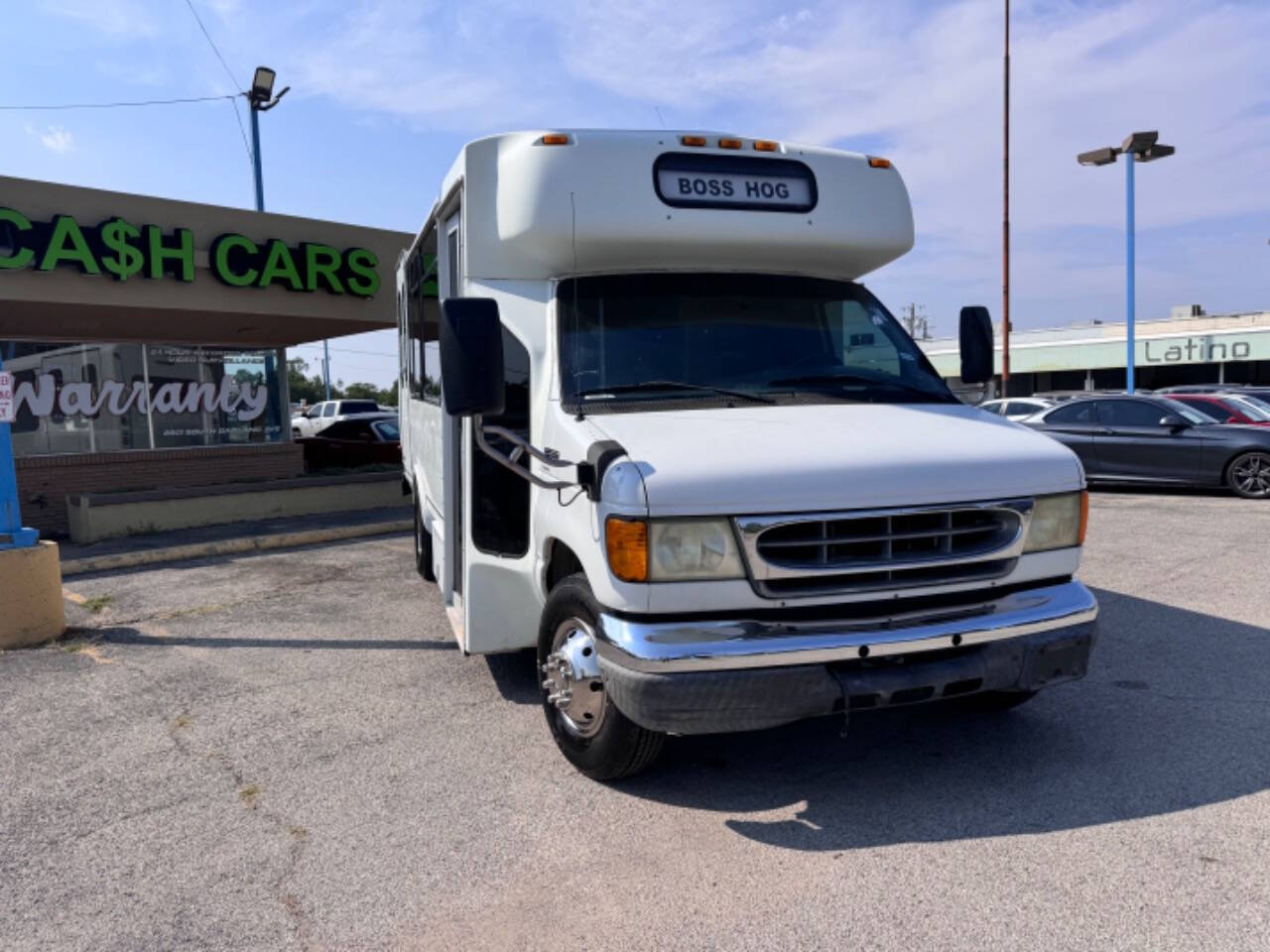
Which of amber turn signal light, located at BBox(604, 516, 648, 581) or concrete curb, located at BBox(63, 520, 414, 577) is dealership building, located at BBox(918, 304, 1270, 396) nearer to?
concrete curb, located at BBox(63, 520, 414, 577)

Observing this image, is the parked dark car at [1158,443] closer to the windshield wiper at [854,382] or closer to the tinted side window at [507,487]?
the windshield wiper at [854,382]

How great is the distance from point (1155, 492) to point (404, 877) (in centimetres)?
1394

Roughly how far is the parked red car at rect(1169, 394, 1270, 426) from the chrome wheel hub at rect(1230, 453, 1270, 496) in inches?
33.0

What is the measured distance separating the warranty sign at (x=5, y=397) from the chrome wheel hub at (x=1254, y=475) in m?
14.0

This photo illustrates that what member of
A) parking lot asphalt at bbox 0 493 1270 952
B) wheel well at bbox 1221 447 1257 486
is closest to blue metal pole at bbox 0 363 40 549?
parking lot asphalt at bbox 0 493 1270 952

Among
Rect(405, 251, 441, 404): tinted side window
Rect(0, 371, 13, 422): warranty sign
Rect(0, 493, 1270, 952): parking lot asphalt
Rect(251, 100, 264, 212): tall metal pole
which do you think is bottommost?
Rect(0, 493, 1270, 952): parking lot asphalt

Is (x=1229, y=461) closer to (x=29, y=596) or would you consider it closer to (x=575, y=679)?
(x=575, y=679)

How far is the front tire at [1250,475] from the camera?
1304 cm

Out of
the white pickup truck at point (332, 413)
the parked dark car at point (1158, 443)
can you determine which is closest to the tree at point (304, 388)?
the white pickup truck at point (332, 413)

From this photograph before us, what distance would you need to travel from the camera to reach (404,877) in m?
3.44

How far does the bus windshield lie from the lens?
448 cm

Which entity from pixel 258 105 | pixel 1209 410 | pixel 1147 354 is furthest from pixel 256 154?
pixel 1147 354

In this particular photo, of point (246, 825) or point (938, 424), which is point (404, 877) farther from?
point (938, 424)

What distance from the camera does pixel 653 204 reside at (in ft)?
15.4
